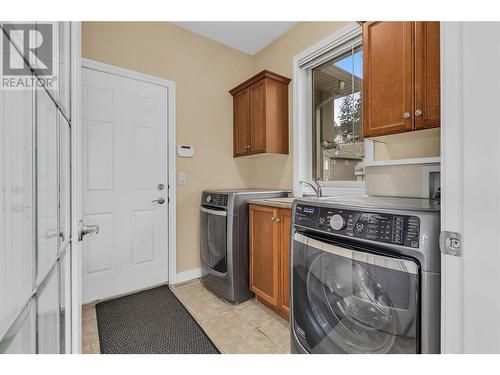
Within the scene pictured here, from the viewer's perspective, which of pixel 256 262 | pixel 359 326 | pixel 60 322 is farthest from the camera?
pixel 256 262

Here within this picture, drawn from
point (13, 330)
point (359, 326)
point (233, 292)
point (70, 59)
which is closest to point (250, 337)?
point (233, 292)

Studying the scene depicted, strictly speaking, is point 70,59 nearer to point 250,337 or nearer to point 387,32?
point 387,32

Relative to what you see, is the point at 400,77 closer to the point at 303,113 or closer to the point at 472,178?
the point at 472,178

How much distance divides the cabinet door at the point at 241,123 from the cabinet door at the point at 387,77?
4.76ft

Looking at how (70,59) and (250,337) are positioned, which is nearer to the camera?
(70,59)

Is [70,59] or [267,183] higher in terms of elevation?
[70,59]

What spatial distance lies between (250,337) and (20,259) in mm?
1585

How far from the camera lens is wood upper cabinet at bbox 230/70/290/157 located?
8.14ft

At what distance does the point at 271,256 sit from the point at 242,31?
239 cm

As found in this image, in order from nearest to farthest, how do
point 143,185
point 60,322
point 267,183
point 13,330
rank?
point 13,330 < point 60,322 < point 143,185 < point 267,183

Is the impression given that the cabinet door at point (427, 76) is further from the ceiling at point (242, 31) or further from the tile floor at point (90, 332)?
the tile floor at point (90, 332)

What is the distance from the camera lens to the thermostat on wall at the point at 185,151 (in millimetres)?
2508

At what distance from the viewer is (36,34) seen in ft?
1.63

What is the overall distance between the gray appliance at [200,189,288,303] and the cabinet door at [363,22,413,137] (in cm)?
115
